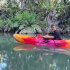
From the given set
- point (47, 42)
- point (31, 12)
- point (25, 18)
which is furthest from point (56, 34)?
point (31, 12)

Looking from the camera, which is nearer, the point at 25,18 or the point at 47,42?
the point at 47,42

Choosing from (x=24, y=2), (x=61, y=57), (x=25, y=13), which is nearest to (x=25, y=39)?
(x=61, y=57)

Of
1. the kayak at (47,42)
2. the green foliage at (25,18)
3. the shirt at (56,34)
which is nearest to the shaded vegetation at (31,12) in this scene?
the green foliage at (25,18)

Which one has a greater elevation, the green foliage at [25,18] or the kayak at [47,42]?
the green foliage at [25,18]

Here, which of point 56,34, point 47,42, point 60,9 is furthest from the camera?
point 60,9

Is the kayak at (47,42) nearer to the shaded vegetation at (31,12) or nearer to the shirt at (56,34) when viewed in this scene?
the shirt at (56,34)

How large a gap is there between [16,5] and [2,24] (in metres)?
2.74

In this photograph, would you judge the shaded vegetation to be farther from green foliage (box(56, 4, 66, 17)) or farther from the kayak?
the kayak

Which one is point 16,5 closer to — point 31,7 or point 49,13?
point 31,7

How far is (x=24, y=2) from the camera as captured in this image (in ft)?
52.8

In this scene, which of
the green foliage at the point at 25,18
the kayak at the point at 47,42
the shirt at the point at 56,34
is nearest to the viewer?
the shirt at the point at 56,34

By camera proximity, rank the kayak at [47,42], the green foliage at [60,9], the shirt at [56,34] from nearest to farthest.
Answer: the shirt at [56,34] → the kayak at [47,42] → the green foliage at [60,9]

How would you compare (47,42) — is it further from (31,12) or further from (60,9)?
(60,9)

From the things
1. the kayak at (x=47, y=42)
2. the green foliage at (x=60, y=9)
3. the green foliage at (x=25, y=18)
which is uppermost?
the green foliage at (x=60, y=9)
